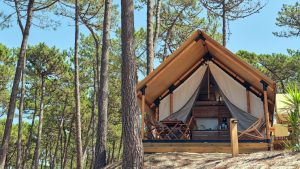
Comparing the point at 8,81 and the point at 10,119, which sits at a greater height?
the point at 8,81

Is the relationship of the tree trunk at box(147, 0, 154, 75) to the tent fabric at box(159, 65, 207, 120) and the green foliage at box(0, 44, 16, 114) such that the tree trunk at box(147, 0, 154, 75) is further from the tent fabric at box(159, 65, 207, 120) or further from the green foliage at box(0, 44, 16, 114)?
the green foliage at box(0, 44, 16, 114)

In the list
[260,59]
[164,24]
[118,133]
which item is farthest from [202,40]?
[118,133]

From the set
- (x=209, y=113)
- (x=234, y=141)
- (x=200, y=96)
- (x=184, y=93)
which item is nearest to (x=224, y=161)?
(x=234, y=141)

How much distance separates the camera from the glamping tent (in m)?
8.62

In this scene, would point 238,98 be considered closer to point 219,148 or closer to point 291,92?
point 219,148

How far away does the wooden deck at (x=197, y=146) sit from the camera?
7293 millimetres

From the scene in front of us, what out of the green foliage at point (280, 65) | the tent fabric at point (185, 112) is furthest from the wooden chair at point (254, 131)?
the green foliage at point (280, 65)

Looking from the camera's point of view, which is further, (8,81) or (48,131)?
(48,131)

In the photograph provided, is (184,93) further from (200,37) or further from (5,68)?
(5,68)

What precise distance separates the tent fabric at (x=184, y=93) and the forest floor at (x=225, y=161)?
9.07 feet

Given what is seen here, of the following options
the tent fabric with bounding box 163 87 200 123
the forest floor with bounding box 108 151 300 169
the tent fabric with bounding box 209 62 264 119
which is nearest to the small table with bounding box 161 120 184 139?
the tent fabric with bounding box 163 87 200 123

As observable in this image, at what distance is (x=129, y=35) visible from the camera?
598cm

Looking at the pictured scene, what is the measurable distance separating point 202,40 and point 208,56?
4.62ft

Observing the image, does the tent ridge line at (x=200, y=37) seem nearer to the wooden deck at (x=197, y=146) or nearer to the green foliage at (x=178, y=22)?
the wooden deck at (x=197, y=146)
